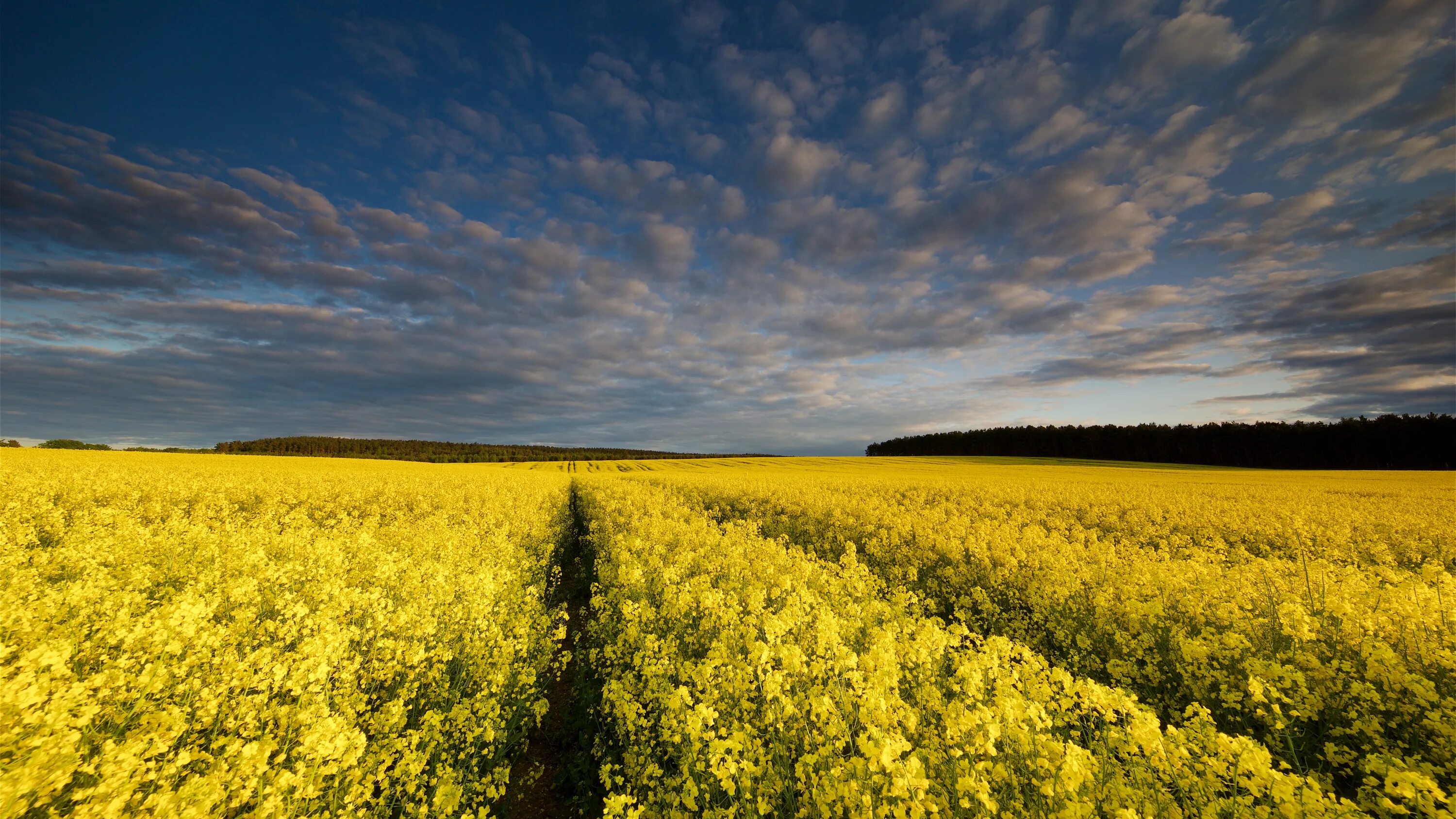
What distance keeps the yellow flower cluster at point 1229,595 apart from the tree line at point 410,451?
65.7m

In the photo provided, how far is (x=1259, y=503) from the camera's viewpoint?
1925cm

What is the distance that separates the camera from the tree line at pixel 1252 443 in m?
58.8

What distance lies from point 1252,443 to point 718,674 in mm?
98573

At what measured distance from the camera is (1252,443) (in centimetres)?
7025

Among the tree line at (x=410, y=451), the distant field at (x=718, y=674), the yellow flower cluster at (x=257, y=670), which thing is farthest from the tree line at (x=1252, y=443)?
the yellow flower cluster at (x=257, y=670)

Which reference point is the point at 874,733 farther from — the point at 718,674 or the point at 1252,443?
the point at 1252,443

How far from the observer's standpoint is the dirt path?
21.9 feet

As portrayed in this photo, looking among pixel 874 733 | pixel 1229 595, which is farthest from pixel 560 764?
pixel 1229 595

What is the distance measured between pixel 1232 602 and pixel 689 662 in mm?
8124

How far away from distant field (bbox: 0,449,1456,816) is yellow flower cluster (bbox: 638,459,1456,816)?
64mm

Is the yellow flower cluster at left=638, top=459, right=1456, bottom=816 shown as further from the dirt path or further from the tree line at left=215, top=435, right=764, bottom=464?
the tree line at left=215, top=435, right=764, bottom=464

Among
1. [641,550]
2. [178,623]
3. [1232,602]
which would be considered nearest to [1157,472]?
[1232,602]

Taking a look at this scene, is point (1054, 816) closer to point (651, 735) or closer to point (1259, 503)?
point (651, 735)

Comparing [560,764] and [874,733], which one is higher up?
[874,733]
